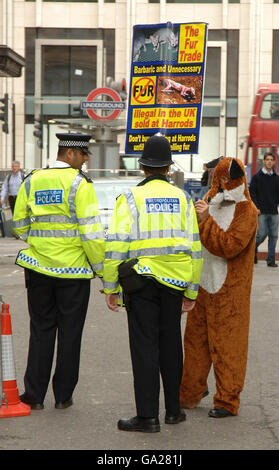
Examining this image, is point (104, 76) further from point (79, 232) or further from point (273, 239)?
point (79, 232)

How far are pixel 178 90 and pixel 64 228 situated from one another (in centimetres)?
1062

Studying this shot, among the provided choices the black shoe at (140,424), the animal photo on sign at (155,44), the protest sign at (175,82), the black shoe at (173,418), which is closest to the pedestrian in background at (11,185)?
the protest sign at (175,82)

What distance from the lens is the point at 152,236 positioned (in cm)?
555

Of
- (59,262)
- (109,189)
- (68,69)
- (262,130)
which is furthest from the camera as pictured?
(68,69)

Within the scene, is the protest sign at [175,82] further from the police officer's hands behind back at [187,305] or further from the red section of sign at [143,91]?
the police officer's hands behind back at [187,305]

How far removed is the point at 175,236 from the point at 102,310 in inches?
215

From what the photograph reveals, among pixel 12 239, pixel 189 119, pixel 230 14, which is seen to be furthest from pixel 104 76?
pixel 189 119

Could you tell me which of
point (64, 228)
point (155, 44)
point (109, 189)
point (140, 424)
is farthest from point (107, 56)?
point (140, 424)

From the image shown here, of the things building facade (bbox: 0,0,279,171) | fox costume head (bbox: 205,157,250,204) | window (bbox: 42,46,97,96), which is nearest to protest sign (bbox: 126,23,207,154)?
fox costume head (bbox: 205,157,250,204)

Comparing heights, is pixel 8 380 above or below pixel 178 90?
below

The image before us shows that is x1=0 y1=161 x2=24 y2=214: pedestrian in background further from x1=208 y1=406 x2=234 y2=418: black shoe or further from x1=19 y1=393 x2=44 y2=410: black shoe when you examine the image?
x1=208 y1=406 x2=234 y2=418: black shoe

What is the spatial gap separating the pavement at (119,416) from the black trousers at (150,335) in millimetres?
213

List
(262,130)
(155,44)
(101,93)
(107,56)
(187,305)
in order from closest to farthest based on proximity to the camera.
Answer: (187,305) < (155,44) < (101,93) < (262,130) < (107,56)

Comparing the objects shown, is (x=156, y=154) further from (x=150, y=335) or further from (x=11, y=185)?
(x=11, y=185)
